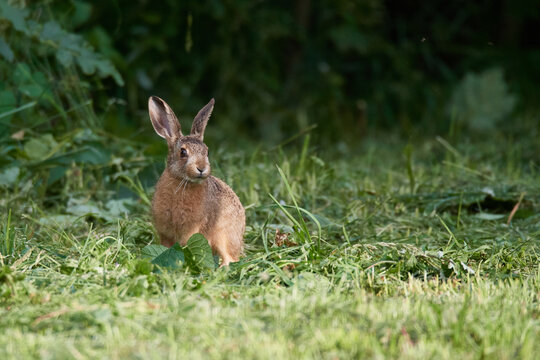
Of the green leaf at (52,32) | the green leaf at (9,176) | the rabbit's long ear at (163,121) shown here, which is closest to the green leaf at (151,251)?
the rabbit's long ear at (163,121)

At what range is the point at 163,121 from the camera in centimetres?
338

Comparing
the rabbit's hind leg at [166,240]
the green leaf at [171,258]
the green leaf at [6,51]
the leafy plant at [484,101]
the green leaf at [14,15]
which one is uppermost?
the green leaf at [14,15]

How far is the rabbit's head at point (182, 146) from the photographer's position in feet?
10.1

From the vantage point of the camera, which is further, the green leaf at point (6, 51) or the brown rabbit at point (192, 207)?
the green leaf at point (6, 51)

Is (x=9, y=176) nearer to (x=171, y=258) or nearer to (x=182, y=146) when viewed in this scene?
(x=182, y=146)

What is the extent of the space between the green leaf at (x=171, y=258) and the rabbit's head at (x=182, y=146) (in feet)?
1.10

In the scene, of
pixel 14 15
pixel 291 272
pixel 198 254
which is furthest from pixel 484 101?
A: pixel 198 254

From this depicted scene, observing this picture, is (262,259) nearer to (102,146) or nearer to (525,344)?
(525,344)

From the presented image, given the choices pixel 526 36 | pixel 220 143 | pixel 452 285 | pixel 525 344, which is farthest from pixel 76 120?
pixel 526 36

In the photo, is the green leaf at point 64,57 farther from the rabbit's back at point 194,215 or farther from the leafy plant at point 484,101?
the leafy plant at point 484,101

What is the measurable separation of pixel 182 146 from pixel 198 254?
514mm

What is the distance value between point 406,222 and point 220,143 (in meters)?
2.82

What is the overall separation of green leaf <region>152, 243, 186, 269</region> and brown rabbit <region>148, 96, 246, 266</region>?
0.26m

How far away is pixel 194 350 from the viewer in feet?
6.49
